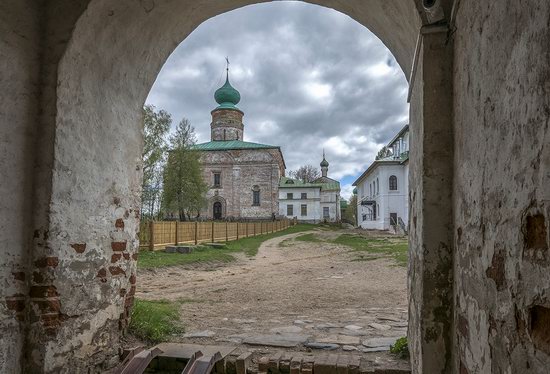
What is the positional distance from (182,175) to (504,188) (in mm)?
31254

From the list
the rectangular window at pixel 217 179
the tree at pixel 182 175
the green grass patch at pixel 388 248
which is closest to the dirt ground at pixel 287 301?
the green grass patch at pixel 388 248

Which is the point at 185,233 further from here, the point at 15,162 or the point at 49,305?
the point at 15,162

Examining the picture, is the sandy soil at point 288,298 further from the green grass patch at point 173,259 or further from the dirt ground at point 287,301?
the green grass patch at point 173,259

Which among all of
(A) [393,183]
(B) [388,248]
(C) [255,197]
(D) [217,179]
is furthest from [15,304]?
(D) [217,179]

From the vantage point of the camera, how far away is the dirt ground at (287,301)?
4.46 meters

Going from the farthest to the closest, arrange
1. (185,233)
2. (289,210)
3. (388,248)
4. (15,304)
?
(289,210) → (388,248) → (185,233) → (15,304)

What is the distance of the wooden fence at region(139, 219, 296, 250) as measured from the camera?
14.1 metres

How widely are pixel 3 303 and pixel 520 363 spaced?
3.37 meters

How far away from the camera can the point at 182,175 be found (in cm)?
3155

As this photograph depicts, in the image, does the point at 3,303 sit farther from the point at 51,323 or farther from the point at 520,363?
the point at 520,363

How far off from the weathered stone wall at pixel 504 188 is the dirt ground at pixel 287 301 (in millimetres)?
2369

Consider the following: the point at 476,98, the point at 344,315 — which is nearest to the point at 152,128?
the point at 344,315

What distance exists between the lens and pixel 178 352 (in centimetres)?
375

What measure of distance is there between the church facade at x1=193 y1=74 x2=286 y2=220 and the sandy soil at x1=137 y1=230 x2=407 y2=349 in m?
33.2
